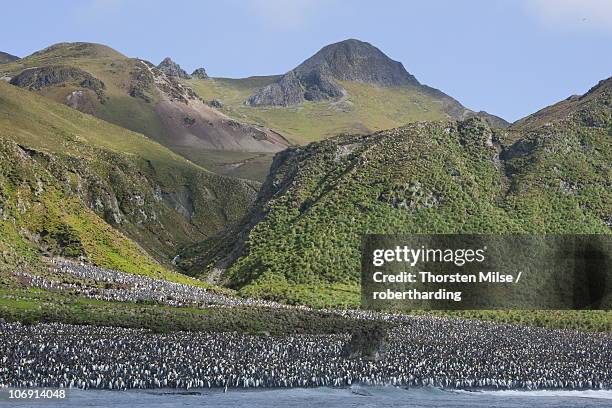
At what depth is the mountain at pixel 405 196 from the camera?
398 ft

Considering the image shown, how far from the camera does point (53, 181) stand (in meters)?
138

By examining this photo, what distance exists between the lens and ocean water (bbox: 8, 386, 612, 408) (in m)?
50.9

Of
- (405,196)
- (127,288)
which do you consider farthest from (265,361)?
(405,196)

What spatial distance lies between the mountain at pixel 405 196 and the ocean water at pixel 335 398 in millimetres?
46971

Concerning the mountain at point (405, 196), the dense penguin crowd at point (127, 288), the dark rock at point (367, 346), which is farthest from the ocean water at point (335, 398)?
the mountain at point (405, 196)

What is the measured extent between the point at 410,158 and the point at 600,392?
84303 mm

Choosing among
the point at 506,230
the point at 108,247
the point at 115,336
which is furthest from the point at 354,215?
the point at 115,336

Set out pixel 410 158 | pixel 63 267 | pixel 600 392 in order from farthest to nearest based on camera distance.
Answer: pixel 410 158 < pixel 63 267 < pixel 600 392

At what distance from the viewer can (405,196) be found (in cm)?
13350

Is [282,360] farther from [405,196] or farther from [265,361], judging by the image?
[405,196]

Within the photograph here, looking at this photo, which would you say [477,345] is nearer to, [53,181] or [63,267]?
[63,267]

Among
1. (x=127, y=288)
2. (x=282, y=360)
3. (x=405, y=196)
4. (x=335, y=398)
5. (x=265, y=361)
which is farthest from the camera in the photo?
(x=405, y=196)

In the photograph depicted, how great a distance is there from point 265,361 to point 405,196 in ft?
242

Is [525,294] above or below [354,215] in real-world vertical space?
below
